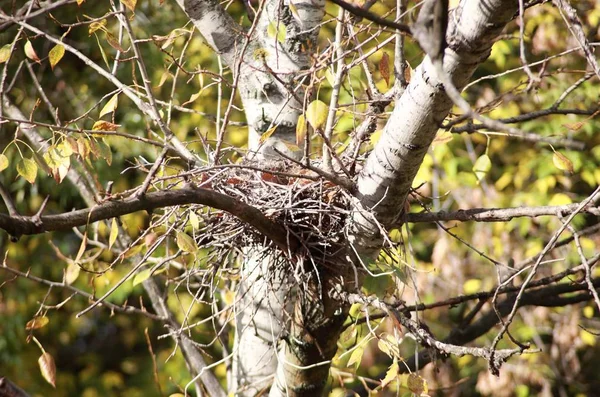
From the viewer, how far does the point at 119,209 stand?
48.7 inches

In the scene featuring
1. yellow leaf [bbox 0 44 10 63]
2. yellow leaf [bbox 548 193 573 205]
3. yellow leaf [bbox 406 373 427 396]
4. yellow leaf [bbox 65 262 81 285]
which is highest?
yellow leaf [bbox 0 44 10 63]

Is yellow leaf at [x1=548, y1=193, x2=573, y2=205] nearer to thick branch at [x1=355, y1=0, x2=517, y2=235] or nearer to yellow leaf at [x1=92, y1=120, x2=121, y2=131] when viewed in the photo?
thick branch at [x1=355, y1=0, x2=517, y2=235]

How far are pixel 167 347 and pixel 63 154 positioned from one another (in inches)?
156

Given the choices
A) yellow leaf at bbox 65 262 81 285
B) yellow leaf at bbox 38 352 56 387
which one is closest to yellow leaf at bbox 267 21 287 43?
yellow leaf at bbox 65 262 81 285

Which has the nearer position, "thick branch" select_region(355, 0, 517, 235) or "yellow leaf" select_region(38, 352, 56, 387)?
"thick branch" select_region(355, 0, 517, 235)

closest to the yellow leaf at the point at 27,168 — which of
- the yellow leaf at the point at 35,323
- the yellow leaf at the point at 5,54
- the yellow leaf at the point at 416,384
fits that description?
the yellow leaf at the point at 5,54

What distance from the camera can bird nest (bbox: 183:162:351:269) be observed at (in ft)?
5.54

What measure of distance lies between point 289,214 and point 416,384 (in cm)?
50

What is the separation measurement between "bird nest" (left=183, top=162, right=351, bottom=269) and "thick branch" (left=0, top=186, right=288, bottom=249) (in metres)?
0.19

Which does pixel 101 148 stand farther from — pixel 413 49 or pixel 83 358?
pixel 83 358

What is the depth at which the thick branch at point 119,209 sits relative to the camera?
115 cm

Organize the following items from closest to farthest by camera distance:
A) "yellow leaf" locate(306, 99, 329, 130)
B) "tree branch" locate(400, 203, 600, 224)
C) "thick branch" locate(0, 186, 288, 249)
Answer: "thick branch" locate(0, 186, 288, 249), "yellow leaf" locate(306, 99, 329, 130), "tree branch" locate(400, 203, 600, 224)

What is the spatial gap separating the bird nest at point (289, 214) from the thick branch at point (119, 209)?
187 millimetres

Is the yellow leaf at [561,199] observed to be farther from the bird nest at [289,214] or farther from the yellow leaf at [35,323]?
the yellow leaf at [35,323]
